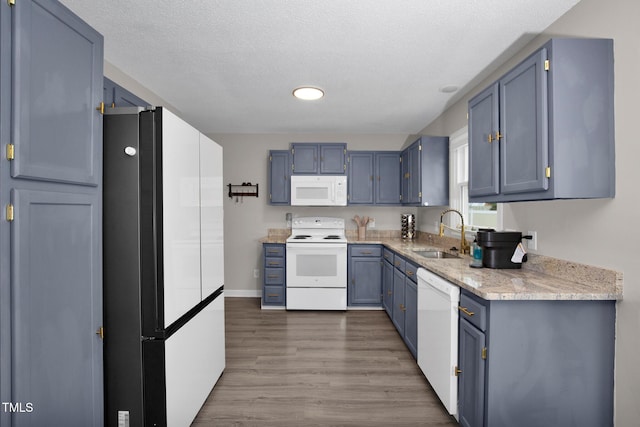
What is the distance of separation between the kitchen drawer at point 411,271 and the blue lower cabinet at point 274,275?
5.79 ft

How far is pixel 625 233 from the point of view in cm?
151

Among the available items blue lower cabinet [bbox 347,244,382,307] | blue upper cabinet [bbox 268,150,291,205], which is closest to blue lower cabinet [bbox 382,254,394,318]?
blue lower cabinet [bbox 347,244,382,307]

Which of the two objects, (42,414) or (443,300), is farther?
(443,300)

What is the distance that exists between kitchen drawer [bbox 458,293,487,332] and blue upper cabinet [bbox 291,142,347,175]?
9.67 feet

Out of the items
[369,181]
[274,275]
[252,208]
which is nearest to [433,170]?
[369,181]

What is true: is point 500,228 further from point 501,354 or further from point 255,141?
point 255,141

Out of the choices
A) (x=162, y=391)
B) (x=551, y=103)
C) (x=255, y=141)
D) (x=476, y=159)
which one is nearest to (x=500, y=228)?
(x=476, y=159)

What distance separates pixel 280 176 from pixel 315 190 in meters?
0.54

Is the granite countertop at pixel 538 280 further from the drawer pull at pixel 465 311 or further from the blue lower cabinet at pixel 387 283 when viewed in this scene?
the blue lower cabinet at pixel 387 283

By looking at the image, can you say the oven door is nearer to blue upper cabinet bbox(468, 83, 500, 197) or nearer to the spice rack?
the spice rack

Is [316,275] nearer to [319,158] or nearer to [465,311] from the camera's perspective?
[319,158]

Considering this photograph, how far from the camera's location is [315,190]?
14.7 ft

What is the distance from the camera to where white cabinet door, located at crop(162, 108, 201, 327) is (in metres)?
1.62

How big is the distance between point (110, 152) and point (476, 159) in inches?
85.5
